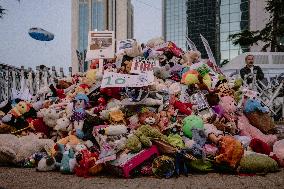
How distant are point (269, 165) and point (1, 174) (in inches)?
124

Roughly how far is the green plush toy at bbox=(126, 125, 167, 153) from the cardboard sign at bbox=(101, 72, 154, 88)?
0.93 meters

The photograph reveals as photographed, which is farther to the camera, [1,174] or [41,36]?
[41,36]

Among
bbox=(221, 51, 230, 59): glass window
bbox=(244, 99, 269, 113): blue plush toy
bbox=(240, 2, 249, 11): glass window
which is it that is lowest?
bbox=(244, 99, 269, 113): blue plush toy

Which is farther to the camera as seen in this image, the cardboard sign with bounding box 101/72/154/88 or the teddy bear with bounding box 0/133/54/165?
the cardboard sign with bounding box 101/72/154/88

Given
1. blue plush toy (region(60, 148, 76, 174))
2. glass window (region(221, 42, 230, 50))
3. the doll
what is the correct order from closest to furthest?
A: blue plush toy (region(60, 148, 76, 174)), the doll, glass window (region(221, 42, 230, 50))

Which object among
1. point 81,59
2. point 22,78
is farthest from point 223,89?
point 22,78

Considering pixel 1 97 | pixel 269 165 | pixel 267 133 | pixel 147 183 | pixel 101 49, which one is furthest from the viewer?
pixel 1 97

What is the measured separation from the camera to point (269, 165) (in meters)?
4.60

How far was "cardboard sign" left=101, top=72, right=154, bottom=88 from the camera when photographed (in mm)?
5500

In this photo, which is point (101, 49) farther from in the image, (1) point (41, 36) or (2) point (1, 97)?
(1) point (41, 36)

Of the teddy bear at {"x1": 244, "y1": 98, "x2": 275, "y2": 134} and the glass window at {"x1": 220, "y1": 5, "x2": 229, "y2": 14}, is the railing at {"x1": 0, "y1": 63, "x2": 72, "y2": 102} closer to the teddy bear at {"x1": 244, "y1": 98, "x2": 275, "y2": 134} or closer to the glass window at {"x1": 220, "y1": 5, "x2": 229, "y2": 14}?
the teddy bear at {"x1": 244, "y1": 98, "x2": 275, "y2": 134}

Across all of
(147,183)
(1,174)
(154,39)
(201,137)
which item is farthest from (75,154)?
(154,39)

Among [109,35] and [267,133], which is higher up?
[109,35]

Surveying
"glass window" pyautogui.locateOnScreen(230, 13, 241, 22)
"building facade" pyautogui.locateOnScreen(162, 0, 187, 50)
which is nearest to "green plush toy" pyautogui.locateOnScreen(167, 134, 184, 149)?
"glass window" pyautogui.locateOnScreen(230, 13, 241, 22)
